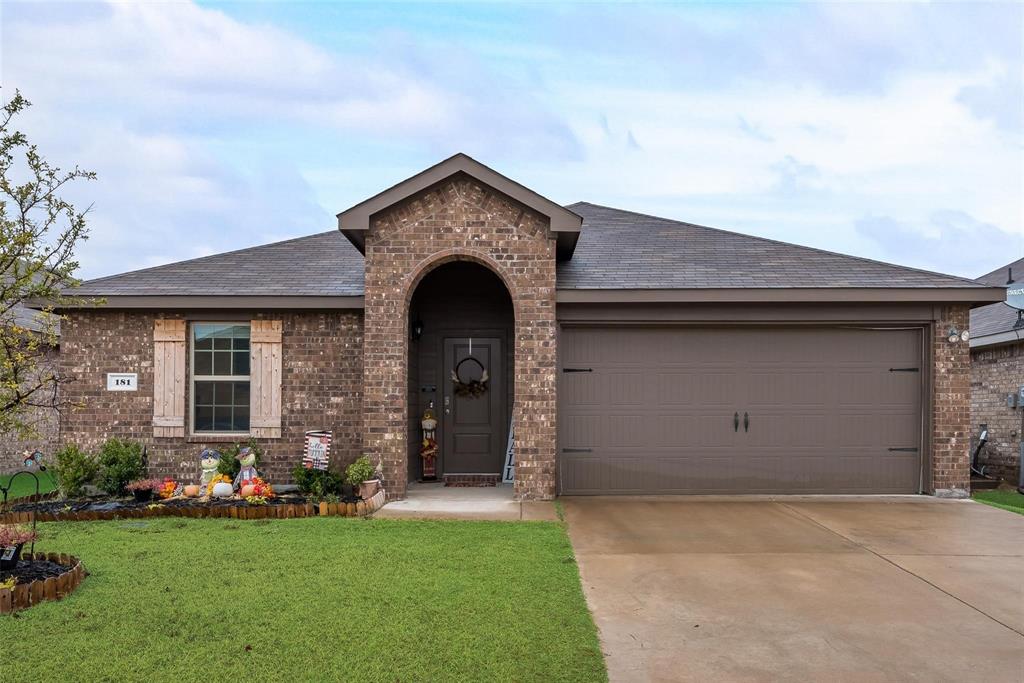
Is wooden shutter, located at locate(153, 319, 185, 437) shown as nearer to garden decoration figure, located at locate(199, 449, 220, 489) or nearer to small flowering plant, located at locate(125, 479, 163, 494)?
small flowering plant, located at locate(125, 479, 163, 494)

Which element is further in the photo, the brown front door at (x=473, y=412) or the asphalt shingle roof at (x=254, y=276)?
the brown front door at (x=473, y=412)

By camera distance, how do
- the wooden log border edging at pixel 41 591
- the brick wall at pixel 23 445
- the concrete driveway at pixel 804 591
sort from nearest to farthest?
the concrete driveway at pixel 804 591 → the wooden log border edging at pixel 41 591 → the brick wall at pixel 23 445

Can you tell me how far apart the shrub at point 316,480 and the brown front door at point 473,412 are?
255cm

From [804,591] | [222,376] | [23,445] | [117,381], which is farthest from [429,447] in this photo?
[23,445]

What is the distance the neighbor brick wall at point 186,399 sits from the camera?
1134cm

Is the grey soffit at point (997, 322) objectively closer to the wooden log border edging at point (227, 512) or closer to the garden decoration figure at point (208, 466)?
the wooden log border edging at point (227, 512)

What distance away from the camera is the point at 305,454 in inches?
431

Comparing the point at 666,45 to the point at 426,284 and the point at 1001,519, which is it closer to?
the point at 426,284

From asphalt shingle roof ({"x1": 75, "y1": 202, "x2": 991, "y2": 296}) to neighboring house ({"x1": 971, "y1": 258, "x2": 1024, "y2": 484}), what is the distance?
3.73 meters

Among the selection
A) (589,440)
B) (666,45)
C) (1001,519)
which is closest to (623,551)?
(589,440)

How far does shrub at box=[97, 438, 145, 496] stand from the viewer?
1066 centimetres

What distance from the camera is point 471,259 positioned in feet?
34.4

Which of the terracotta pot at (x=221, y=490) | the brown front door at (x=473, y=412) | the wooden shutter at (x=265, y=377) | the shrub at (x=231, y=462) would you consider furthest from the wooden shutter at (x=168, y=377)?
the brown front door at (x=473, y=412)

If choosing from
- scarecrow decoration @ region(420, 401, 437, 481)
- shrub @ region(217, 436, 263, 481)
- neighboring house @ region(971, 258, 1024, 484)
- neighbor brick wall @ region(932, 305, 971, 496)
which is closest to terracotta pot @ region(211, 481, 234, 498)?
shrub @ region(217, 436, 263, 481)
